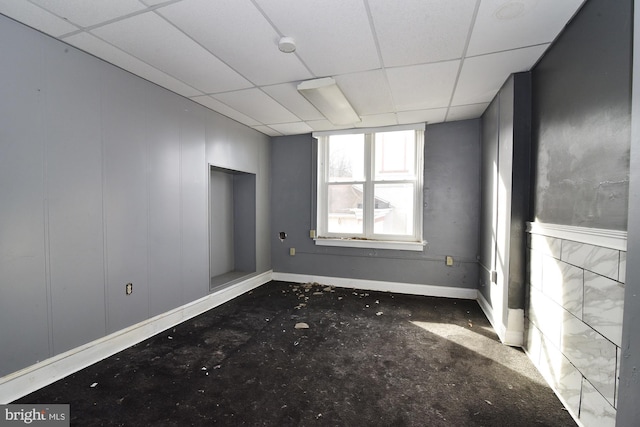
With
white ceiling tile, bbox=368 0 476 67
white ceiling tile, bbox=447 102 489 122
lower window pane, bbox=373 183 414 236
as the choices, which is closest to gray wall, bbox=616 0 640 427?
white ceiling tile, bbox=368 0 476 67

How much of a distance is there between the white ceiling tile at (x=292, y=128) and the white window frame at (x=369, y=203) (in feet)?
0.74

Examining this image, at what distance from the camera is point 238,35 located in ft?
6.63

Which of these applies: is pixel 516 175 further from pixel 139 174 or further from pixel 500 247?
pixel 139 174

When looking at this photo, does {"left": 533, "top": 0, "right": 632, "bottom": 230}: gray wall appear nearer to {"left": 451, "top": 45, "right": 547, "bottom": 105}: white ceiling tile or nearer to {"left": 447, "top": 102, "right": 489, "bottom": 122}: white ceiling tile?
{"left": 451, "top": 45, "right": 547, "bottom": 105}: white ceiling tile

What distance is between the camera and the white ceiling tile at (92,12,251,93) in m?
1.93

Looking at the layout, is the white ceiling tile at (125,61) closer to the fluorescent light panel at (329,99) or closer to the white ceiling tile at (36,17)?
the white ceiling tile at (36,17)

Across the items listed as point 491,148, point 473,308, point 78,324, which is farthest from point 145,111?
point 473,308

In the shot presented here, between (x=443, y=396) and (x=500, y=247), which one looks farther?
(x=500, y=247)

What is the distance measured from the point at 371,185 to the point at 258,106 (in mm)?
2103

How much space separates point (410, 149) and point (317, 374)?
11.2ft

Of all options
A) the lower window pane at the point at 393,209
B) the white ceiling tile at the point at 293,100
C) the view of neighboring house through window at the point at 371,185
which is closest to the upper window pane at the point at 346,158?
the view of neighboring house through window at the point at 371,185

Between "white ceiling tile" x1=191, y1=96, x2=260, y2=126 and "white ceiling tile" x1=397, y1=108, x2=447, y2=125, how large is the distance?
82.6 inches

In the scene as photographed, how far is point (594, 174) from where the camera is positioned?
1.60m

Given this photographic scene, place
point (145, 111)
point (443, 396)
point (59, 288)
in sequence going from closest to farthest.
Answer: point (443, 396) < point (59, 288) < point (145, 111)
